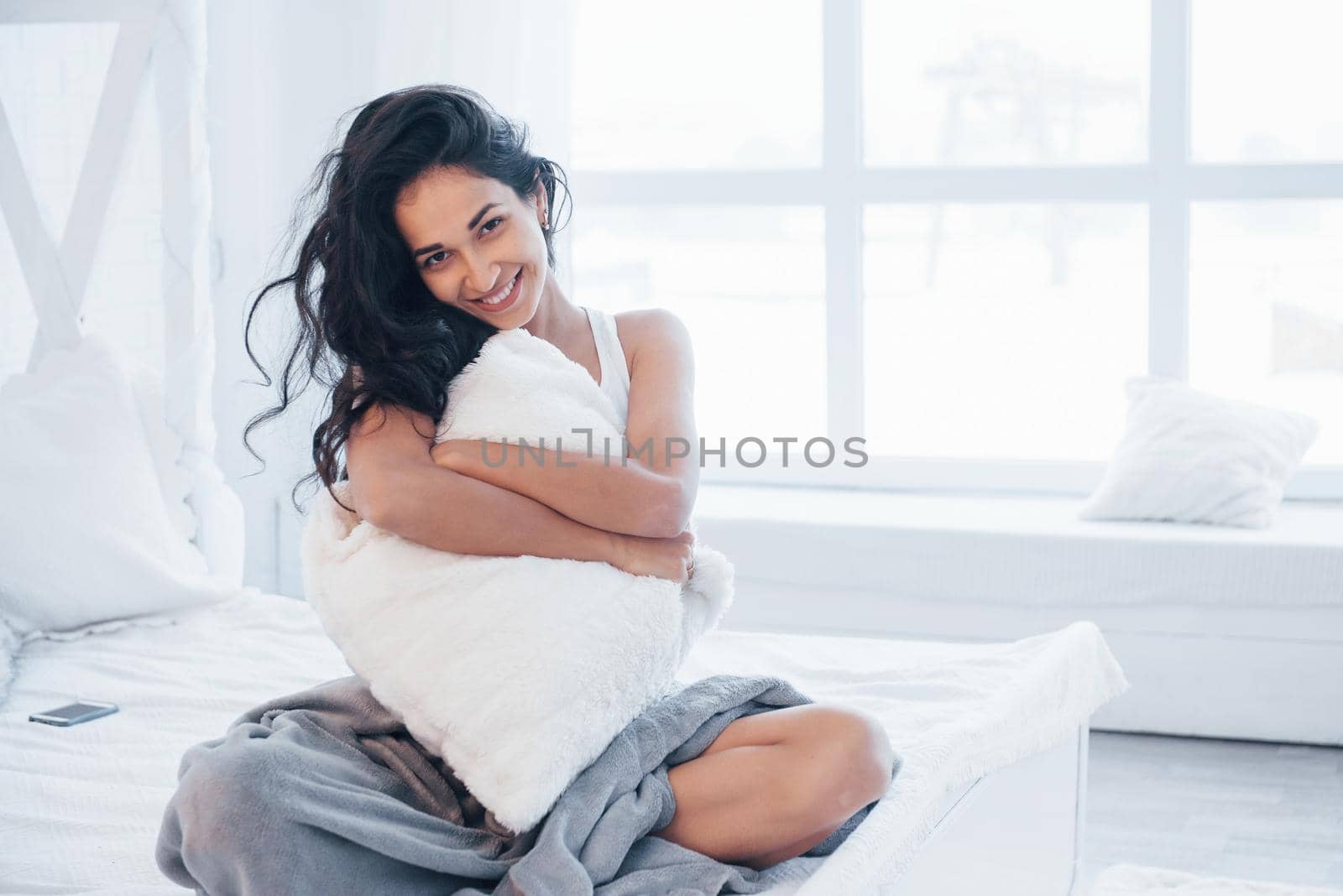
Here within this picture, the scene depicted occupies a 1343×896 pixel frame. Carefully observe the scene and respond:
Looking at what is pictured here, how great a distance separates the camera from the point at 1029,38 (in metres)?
3.59

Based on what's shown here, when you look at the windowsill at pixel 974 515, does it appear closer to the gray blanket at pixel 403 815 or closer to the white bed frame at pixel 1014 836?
the white bed frame at pixel 1014 836

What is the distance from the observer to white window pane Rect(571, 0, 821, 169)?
3.79 m

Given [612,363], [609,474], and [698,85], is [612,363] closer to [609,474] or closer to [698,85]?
[609,474]

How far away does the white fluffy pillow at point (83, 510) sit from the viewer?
2416 mm

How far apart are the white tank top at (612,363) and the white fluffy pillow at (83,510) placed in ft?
3.71

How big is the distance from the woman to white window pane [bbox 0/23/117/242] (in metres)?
1.52

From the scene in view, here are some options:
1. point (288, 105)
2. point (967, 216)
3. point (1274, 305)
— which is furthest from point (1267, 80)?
point (288, 105)

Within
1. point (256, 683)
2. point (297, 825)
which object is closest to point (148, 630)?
point (256, 683)

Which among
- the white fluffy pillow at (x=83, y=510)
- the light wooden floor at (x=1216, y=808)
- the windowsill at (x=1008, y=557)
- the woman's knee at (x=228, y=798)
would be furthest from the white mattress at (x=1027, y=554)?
the woman's knee at (x=228, y=798)

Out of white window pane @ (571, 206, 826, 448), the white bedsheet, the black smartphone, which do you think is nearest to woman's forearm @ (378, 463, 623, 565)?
the white bedsheet

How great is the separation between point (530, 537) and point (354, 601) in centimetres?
19

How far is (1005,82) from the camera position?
11.9 ft

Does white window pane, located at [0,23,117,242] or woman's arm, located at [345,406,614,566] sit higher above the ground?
white window pane, located at [0,23,117,242]

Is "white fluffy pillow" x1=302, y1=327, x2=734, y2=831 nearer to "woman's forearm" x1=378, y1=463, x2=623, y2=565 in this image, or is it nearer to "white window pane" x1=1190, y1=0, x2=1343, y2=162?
"woman's forearm" x1=378, y1=463, x2=623, y2=565
